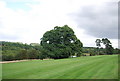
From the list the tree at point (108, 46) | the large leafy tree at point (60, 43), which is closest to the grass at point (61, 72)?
the large leafy tree at point (60, 43)

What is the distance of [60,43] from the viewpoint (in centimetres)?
4544

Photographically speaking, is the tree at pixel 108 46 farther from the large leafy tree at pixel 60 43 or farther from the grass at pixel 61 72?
the grass at pixel 61 72

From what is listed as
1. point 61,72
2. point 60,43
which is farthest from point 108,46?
point 61,72

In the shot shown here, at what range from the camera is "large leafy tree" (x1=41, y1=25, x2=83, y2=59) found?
138 ft

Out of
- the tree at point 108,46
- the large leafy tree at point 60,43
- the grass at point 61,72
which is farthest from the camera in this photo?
the tree at point 108,46

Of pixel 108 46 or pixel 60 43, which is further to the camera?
pixel 108 46

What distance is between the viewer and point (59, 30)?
44.9 metres

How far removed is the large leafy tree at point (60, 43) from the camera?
42.0m

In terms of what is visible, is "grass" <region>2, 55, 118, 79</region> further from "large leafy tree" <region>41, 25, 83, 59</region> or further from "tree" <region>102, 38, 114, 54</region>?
"tree" <region>102, 38, 114, 54</region>

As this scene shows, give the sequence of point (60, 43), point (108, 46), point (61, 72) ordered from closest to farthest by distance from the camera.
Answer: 1. point (61, 72)
2. point (60, 43)
3. point (108, 46)

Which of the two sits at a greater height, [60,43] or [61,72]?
[60,43]

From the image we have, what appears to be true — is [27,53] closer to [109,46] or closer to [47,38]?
[47,38]

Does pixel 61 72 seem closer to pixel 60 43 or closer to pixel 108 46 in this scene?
pixel 60 43

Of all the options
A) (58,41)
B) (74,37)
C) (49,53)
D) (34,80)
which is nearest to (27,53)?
(49,53)
